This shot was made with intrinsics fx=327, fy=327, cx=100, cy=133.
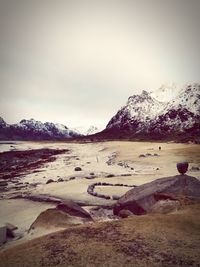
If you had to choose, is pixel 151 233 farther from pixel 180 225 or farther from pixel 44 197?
pixel 44 197

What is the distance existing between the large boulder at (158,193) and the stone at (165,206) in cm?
34

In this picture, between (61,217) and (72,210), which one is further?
(72,210)

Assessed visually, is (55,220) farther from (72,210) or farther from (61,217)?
(72,210)

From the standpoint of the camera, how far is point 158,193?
1594cm

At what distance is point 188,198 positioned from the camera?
15.2 metres

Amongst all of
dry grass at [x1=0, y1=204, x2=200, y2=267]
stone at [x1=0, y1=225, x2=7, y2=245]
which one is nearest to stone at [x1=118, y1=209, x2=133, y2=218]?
dry grass at [x1=0, y1=204, x2=200, y2=267]

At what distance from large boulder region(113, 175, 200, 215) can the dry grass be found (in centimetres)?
334

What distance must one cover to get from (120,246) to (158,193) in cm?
640

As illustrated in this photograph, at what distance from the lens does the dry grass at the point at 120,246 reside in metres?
9.12

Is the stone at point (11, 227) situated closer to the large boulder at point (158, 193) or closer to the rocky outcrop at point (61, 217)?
the rocky outcrop at point (61, 217)

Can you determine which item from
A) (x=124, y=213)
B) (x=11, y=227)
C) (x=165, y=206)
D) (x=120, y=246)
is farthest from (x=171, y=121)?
(x=120, y=246)

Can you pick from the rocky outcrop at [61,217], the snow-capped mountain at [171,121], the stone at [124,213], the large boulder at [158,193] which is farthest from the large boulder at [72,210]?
the snow-capped mountain at [171,121]

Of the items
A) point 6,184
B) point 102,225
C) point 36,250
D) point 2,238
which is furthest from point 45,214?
point 6,184

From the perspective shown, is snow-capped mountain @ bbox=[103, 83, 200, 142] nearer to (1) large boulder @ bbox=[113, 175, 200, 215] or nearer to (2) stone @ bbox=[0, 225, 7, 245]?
(1) large boulder @ bbox=[113, 175, 200, 215]
